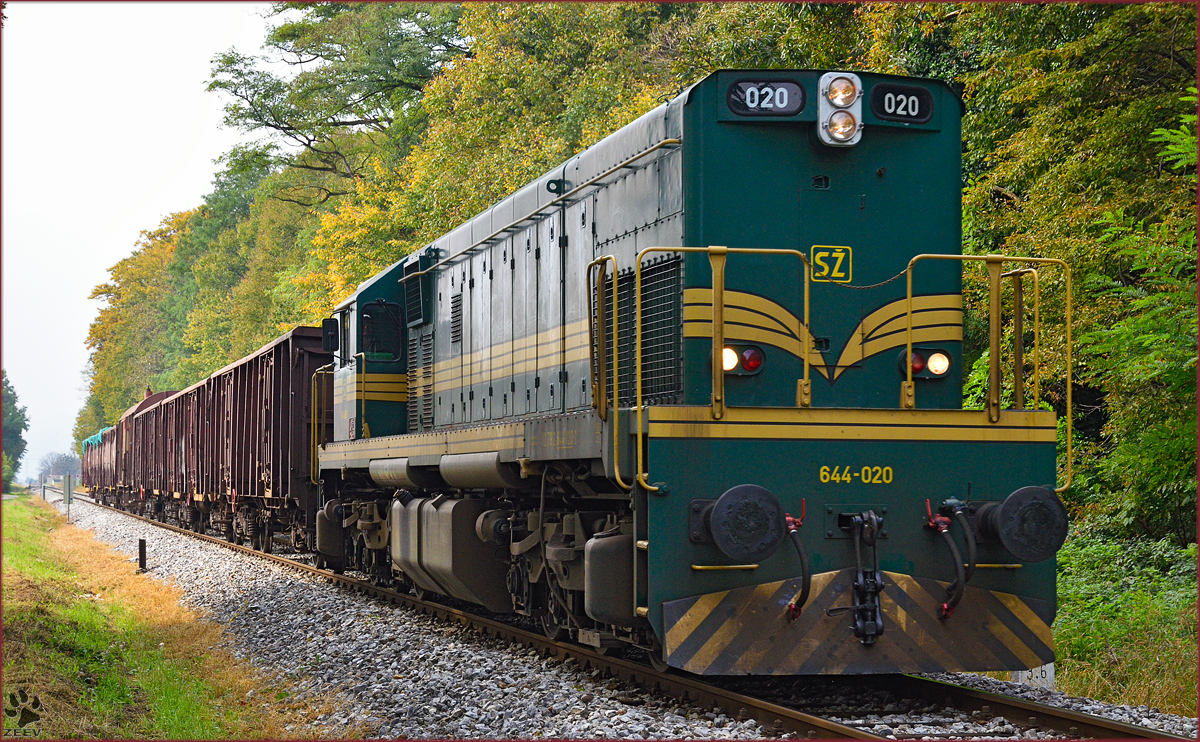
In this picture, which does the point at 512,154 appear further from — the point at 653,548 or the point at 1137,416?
the point at 653,548

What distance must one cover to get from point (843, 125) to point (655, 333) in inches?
65.3

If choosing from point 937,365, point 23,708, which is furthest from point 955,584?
point 23,708

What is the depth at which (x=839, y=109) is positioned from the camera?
639 cm

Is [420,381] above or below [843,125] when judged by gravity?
below

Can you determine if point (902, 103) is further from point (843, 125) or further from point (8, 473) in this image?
point (8, 473)

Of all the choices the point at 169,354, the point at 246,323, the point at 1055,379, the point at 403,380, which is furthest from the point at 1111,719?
the point at 169,354

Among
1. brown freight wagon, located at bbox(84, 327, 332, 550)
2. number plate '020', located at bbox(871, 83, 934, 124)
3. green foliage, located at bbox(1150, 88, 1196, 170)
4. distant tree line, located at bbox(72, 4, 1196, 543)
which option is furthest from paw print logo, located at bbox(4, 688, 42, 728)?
green foliage, located at bbox(1150, 88, 1196, 170)

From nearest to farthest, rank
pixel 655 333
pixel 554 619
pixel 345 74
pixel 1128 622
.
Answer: pixel 655 333, pixel 554 619, pixel 1128 622, pixel 345 74

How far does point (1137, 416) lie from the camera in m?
9.84

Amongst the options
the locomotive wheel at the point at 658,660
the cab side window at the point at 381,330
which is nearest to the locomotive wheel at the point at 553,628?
the locomotive wheel at the point at 658,660

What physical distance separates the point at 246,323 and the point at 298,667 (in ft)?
134

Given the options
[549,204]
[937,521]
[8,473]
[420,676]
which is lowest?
[8,473]

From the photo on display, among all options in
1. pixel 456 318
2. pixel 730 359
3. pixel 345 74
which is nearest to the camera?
pixel 730 359

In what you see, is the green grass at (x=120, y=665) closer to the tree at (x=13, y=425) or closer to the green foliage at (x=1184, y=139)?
the green foliage at (x=1184, y=139)
